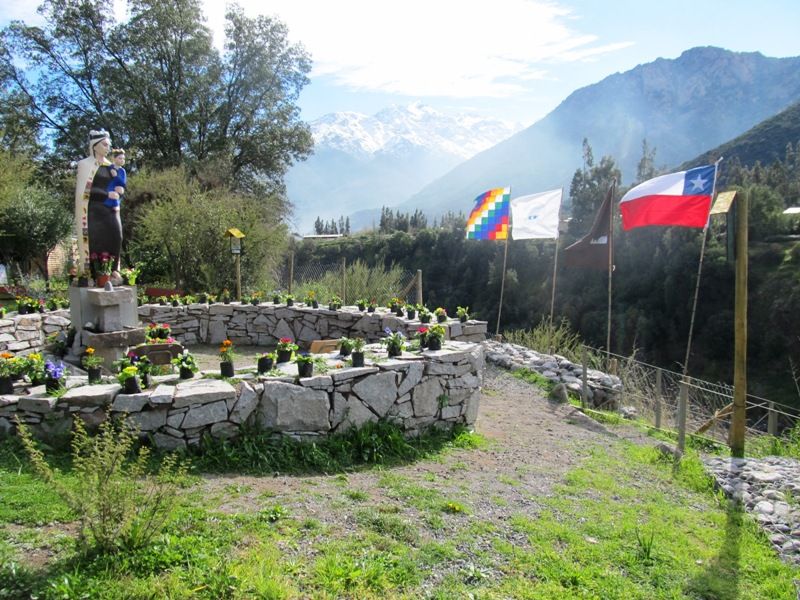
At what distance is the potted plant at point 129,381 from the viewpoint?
13.7 feet

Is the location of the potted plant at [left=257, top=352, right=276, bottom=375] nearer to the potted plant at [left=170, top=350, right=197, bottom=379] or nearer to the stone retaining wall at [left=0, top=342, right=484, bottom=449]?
the stone retaining wall at [left=0, top=342, right=484, bottom=449]

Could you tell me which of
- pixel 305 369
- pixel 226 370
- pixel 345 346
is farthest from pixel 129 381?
pixel 345 346

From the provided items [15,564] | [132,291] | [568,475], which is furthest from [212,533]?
[132,291]

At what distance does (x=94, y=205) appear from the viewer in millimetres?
7082

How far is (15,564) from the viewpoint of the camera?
251cm

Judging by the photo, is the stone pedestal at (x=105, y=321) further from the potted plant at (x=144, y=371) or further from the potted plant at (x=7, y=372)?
the potted plant at (x=144, y=371)

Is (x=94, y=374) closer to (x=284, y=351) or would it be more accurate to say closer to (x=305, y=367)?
(x=284, y=351)

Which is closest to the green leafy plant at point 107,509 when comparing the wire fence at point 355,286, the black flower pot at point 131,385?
the black flower pot at point 131,385

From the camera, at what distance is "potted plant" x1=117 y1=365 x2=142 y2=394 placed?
4.18m

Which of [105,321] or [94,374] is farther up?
[105,321]

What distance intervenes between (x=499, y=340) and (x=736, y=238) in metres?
5.89

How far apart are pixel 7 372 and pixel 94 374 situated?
25.4 inches

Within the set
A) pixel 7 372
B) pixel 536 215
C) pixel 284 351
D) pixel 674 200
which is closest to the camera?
pixel 7 372

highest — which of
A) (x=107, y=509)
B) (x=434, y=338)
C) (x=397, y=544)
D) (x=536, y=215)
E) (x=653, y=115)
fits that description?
(x=653, y=115)
